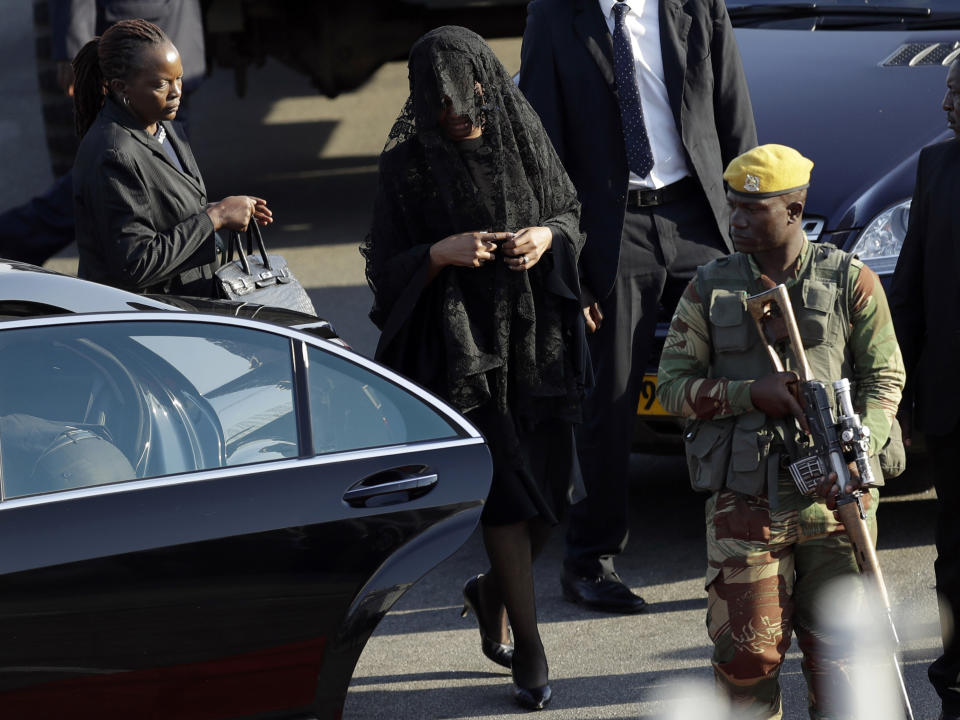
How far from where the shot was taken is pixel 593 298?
432 centimetres

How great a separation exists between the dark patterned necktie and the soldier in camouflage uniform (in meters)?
1.16

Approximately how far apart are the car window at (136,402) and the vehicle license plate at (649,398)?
1696 millimetres

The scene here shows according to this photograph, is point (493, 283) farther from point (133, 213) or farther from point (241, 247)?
point (133, 213)

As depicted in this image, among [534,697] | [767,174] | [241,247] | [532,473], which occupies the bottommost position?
[534,697]

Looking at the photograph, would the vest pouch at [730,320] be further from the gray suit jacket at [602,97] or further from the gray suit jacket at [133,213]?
the gray suit jacket at [133,213]

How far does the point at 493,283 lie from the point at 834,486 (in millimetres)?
1118

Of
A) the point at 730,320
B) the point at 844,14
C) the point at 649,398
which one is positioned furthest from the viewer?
the point at 844,14

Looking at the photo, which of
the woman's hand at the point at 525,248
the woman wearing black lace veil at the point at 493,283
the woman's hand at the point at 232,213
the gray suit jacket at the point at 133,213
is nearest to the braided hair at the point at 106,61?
the gray suit jacket at the point at 133,213

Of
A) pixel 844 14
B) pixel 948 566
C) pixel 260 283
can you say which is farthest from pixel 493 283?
pixel 844 14

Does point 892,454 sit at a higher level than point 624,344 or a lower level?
higher

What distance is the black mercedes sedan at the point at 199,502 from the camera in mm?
2941

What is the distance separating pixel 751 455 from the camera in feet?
10.6

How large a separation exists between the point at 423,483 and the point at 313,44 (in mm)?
6643

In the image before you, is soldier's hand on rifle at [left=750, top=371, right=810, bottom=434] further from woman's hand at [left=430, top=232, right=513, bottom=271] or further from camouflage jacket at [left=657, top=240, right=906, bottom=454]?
woman's hand at [left=430, top=232, right=513, bottom=271]
